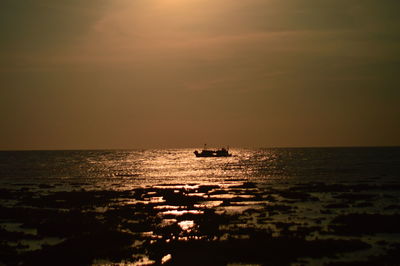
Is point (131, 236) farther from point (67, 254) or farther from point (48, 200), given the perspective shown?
point (48, 200)

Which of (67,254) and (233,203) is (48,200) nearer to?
(233,203)

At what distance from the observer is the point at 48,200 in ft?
199

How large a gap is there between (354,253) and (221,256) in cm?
918

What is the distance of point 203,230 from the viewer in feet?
121

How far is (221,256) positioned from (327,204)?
2925 cm

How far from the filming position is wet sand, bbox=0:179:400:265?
28.6 m

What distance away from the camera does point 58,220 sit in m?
42.2

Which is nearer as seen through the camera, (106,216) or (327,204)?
(106,216)

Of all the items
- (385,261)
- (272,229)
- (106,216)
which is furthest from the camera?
(106,216)

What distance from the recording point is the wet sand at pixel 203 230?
2859 centimetres

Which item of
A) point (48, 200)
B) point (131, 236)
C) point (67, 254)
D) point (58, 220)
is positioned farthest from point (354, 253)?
point (48, 200)

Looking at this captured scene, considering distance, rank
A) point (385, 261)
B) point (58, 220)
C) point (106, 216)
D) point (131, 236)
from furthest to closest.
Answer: point (106, 216), point (58, 220), point (131, 236), point (385, 261)

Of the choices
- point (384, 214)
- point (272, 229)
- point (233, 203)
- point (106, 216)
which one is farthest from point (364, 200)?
point (106, 216)

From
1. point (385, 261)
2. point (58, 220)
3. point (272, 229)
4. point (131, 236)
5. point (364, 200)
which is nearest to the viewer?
point (385, 261)
